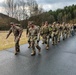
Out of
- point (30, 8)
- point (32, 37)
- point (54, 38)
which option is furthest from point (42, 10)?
point (32, 37)

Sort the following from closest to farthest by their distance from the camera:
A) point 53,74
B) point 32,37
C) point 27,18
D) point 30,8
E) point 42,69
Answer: point 53,74 < point 42,69 < point 32,37 < point 27,18 < point 30,8

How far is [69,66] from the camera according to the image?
8.91m

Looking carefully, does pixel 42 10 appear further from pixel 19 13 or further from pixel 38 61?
pixel 38 61

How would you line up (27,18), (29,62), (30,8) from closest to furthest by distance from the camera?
(29,62) < (27,18) < (30,8)

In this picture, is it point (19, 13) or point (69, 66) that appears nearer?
point (69, 66)

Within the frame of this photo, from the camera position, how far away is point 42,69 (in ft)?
26.9

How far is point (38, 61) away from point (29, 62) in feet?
1.57

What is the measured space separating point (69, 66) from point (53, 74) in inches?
63.8

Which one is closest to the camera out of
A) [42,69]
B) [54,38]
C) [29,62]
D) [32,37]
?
[42,69]

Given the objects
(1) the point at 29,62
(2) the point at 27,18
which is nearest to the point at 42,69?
(1) the point at 29,62

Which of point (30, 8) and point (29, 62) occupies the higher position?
point (30, 8)

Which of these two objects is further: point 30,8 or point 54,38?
point 30,8

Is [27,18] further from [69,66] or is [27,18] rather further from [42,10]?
[69,66]

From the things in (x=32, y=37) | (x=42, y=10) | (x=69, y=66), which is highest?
(x=42, y=10)
